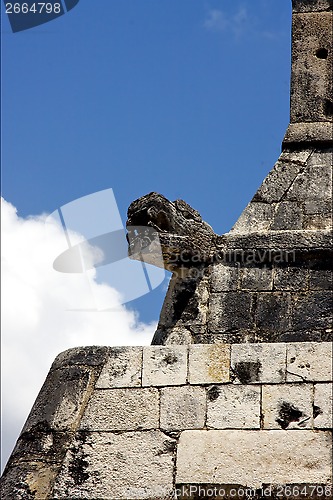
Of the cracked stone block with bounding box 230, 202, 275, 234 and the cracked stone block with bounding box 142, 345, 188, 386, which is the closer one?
the cracked stone block with bounding box 142, 345, 188, 386

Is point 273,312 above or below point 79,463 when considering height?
above

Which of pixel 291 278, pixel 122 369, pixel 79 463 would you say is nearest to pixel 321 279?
pixel 291 278

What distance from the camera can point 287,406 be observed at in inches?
291

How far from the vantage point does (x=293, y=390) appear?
7.45 meters

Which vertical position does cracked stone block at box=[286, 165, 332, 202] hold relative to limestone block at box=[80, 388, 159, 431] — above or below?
above

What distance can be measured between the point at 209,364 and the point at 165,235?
1.12m

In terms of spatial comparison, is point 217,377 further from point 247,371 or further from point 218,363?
point 247,371

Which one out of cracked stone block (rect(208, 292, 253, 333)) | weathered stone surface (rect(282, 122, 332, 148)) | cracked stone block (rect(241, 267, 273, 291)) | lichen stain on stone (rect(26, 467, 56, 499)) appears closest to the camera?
lichen stain on stone (rect(26, 467, 56, 499))

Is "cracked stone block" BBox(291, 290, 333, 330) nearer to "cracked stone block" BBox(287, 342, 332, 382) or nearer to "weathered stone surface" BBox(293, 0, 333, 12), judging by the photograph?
"cracked stone block" BBox(287, 342, 332, 382)

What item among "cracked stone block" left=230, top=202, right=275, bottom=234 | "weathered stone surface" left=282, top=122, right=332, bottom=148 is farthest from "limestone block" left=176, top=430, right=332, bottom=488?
"weathered stone surface" left=282, top=122, right=332, bottom=148

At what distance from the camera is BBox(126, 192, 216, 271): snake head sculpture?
322 inches

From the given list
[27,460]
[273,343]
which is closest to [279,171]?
[273,343]

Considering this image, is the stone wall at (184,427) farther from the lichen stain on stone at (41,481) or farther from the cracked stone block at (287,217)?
the cracked stone block at (287,217)

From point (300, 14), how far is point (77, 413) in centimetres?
399
